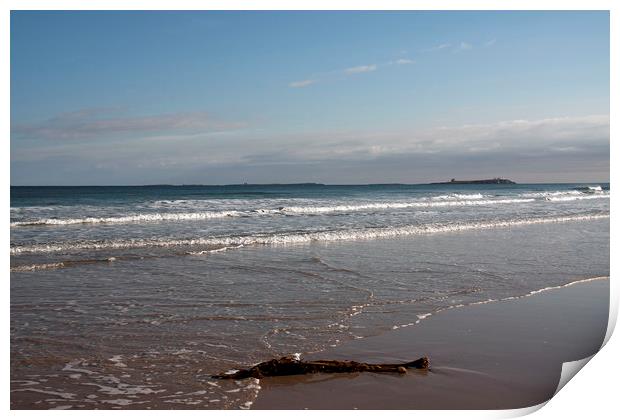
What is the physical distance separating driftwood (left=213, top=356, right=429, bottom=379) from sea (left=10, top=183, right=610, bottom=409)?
0.45 feet

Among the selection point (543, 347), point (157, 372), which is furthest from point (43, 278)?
point (543, 347)

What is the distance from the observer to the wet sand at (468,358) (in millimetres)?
3951

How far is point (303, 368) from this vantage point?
4.42m

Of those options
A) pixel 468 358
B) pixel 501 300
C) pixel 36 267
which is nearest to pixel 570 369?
pixel 468 358

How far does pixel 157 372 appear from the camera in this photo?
4.49m

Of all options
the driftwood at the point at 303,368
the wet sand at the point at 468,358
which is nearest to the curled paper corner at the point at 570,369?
the wet sand at the point at 468,358

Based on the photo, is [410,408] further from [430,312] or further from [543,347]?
[430,312]

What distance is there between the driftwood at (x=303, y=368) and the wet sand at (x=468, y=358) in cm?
8

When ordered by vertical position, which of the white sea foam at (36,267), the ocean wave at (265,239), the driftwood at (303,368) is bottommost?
the driftwood at (303,368)

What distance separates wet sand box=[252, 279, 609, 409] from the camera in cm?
395

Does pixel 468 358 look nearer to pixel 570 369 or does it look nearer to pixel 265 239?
pixel 570 369
